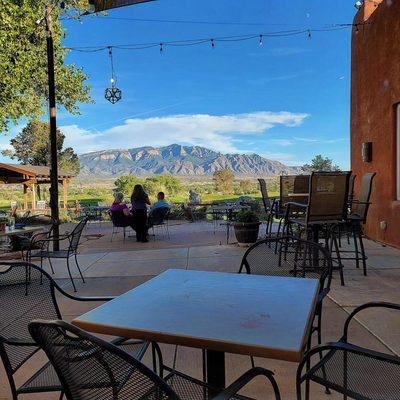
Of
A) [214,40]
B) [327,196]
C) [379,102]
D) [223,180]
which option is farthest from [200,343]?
[223,180]

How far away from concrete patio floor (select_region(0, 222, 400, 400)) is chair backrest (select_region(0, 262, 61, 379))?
1.70 feet

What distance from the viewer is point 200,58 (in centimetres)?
3650

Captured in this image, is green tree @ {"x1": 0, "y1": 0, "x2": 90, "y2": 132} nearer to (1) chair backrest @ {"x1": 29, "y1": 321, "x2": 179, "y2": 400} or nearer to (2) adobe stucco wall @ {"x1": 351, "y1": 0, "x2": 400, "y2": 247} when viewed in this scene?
(2) adobe stucco wall @ {"x1": 351, "y1": 0, "x2": 400, "y2": 247}

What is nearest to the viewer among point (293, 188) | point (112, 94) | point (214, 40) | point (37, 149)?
point (293, 188)

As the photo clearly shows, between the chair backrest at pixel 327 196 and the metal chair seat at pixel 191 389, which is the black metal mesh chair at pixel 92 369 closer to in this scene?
the metal chair seat at pixel 191 389

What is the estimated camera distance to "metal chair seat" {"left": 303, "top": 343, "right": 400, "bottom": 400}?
1.44 metres

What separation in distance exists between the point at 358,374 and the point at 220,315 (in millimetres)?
661

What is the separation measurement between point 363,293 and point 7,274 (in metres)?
3.18

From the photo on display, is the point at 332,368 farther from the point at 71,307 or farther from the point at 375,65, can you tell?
the point at 375,65

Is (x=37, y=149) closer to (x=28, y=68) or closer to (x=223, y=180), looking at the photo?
(x=223, y=180)

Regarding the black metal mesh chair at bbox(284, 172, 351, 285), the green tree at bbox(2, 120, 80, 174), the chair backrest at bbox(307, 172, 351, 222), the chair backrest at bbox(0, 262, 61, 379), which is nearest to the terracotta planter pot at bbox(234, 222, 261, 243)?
the black metal mesh chair at bbox(284, 172, 351, 285)

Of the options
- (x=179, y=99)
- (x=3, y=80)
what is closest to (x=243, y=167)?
(x=179, y=99)

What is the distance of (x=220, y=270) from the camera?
511 centimetres

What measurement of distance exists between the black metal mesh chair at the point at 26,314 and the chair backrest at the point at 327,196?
2.70 m
